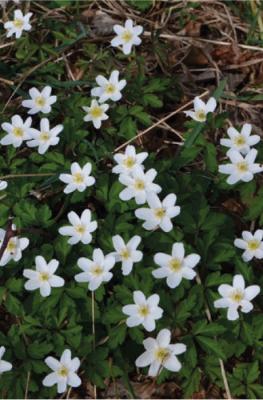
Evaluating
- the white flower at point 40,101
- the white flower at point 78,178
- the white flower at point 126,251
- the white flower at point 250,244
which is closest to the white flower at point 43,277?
the white flower at point 126,251

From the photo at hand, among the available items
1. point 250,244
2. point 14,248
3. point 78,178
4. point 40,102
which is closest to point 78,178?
point 78,178

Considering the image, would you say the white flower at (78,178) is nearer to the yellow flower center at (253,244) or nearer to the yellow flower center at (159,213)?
the yellow flower center at (159,213)

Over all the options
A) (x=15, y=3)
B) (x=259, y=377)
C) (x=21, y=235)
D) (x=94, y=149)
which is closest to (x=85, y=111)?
(x=94, y=149)

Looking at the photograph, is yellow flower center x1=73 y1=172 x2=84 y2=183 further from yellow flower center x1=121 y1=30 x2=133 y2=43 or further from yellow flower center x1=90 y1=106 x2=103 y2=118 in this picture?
yellow flower center x1=121 y1=30 x2=133 y2=43

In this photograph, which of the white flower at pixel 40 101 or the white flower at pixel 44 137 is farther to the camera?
the white flower at pixel 40 101

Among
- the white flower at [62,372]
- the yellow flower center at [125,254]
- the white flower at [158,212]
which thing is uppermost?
the white flower at [158,212]

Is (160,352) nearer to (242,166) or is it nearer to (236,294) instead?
(236,294)

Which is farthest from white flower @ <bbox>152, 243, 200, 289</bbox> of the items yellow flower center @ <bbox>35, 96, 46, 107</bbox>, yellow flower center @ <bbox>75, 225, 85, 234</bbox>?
yellow flower center @ <bbox>35, 96, 46, 107</bbox>
